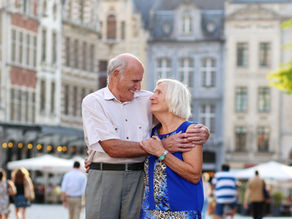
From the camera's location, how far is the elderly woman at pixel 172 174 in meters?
6.28

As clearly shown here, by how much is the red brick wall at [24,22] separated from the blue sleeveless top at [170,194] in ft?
133

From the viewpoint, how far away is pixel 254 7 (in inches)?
2399

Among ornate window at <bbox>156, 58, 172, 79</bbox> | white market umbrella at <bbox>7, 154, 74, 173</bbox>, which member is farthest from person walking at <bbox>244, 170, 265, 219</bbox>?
ornate window at <bbox>156, 58, 172, 79</bbox>

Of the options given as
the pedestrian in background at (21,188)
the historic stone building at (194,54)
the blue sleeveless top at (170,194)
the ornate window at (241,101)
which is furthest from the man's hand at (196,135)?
the ornate window at (241,101)

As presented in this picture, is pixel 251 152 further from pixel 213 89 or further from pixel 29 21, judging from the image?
pixel 29 21

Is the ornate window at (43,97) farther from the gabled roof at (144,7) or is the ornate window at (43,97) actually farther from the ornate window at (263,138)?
the ornate window at (263,138)

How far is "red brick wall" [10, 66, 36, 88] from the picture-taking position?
46.4m

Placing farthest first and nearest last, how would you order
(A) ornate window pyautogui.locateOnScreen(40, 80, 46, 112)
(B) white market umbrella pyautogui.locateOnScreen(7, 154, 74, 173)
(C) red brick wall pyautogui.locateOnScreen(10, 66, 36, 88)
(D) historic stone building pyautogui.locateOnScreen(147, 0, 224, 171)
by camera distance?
(D) historic stone building pyautogui.locateOnScreen(147, 0, 224, 171) < (A) ornate window pyautogui.locateOnScreen(40, 80, 46, 112) < (C) red brick wall pyautogui.locateOnScreen(10, 66, 36, 88) < (B) white market umbrella pyautogui.locateOnScreen(7, 154, 74, 173)

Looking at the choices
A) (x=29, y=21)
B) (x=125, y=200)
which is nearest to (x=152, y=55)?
(x=29, y=21)

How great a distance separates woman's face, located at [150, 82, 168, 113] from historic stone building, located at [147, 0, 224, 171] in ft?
177

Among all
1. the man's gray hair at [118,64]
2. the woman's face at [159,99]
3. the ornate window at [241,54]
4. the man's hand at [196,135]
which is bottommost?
the man's hand at [196,135]

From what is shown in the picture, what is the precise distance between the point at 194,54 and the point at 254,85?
13.4 feet

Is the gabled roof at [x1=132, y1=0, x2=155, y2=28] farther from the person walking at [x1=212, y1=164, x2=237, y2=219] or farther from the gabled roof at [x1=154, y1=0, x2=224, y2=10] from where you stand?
the person walking at [x1=212, y1=164, x2=237, y2=219]

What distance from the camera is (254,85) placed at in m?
61.0
